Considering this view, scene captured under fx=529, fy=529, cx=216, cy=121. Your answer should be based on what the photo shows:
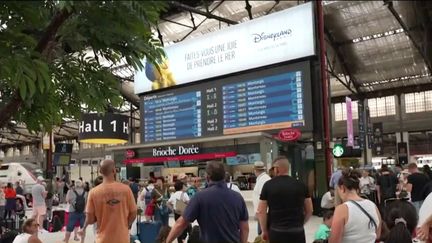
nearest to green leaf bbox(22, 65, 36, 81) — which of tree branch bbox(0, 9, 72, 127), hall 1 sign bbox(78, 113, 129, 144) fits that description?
tree branch bbox(0, 9, 72, 127)

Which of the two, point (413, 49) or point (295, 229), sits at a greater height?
point (413, 49)

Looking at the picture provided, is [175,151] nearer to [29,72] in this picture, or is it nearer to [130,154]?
[130,154]

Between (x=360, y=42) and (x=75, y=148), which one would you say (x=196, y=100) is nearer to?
(x=360, y=42)

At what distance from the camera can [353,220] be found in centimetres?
411

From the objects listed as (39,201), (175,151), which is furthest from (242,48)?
(39,201)

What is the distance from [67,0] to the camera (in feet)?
6.37

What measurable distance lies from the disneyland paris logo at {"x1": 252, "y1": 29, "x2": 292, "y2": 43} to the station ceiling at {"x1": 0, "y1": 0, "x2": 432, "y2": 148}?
3.11 meters

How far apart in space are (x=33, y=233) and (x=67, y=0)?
5177 mm

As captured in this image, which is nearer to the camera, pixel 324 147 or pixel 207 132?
pixel 324 147

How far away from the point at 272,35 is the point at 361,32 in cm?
1117

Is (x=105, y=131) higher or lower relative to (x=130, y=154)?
higher

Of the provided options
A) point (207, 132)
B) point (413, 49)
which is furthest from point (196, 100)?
point (413, 49)

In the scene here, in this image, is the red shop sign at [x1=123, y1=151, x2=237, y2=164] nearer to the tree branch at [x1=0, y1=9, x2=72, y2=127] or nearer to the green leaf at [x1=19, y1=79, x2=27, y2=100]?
the tree branch at [x1=0, y1=9, x2=72, y2=127]

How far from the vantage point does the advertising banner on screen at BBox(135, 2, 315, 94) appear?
13438 millimetres
